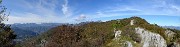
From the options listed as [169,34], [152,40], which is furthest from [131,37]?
[169,34]

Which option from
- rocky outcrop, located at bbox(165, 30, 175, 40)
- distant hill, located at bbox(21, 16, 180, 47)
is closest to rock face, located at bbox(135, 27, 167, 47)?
distant hill, located at bbox(21, 16, 180, 47)

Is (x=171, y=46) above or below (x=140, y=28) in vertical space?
below

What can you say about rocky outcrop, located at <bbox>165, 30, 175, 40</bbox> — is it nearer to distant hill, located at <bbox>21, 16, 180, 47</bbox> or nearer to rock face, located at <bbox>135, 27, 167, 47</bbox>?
distant hill, located at <bbox>21, 16, 180, 47</bbox>

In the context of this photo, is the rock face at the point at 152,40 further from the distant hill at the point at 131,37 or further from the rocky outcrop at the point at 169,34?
the rocky outcrop at the point at 169,34

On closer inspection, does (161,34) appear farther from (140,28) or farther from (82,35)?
(82,35)

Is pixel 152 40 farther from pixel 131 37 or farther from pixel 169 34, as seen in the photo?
pixel 169 34

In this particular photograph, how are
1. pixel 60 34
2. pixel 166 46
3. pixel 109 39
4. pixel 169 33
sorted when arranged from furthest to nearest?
pixel 60 34 < pixel 109 39 < pixel 169 33 < pixel 166 46

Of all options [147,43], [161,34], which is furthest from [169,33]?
[147,43]

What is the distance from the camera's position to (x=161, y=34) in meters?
60.0

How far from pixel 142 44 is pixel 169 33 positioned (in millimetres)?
8542

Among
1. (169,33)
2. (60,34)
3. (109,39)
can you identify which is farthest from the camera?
(60,34)

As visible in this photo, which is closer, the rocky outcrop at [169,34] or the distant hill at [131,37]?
the distant hill at [131,37]

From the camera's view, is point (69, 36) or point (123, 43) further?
point (69, 36)

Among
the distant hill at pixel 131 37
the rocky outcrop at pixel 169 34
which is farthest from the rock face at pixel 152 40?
the rocky outcrop at pixel 169 34
